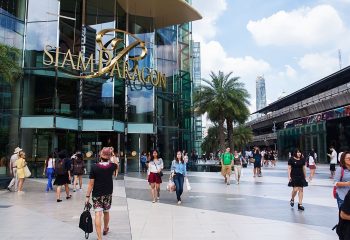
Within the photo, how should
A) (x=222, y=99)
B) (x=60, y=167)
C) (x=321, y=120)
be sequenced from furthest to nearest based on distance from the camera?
(x=321, y=120) < (x=222, y=99) < (x=60, y=167)

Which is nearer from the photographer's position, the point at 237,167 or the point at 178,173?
the point at 178,173

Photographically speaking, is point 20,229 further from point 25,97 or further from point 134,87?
point 134,87

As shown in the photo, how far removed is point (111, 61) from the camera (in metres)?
27.9

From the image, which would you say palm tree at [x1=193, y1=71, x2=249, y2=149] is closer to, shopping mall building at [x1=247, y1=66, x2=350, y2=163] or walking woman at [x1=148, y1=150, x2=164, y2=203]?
shopping mall building at [x1=247, y1=66, x2=350, y2=163]

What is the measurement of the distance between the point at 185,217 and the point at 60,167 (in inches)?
214

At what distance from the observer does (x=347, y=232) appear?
4258 mm

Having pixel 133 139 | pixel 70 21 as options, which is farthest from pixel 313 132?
pixel 70 21

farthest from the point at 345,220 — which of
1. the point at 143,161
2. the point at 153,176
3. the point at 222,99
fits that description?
the point at 222,99

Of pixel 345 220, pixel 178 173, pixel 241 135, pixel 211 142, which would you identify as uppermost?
pixel 241 135

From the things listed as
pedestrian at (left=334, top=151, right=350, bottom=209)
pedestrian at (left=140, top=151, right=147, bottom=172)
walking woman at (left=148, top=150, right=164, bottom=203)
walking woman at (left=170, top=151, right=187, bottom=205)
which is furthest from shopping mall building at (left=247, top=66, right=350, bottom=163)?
pedestrian at (left=334, top=151, right=350, bottom=209)

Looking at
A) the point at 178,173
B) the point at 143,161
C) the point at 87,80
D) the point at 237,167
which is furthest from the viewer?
the point at 143,161

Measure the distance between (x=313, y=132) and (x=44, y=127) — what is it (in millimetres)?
31362

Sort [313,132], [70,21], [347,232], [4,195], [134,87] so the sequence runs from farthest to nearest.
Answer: [313,132] → [134,87] → [70,21] → [4,195] → [347,232]

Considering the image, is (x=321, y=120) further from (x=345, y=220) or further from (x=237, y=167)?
(x=345, y=220)
